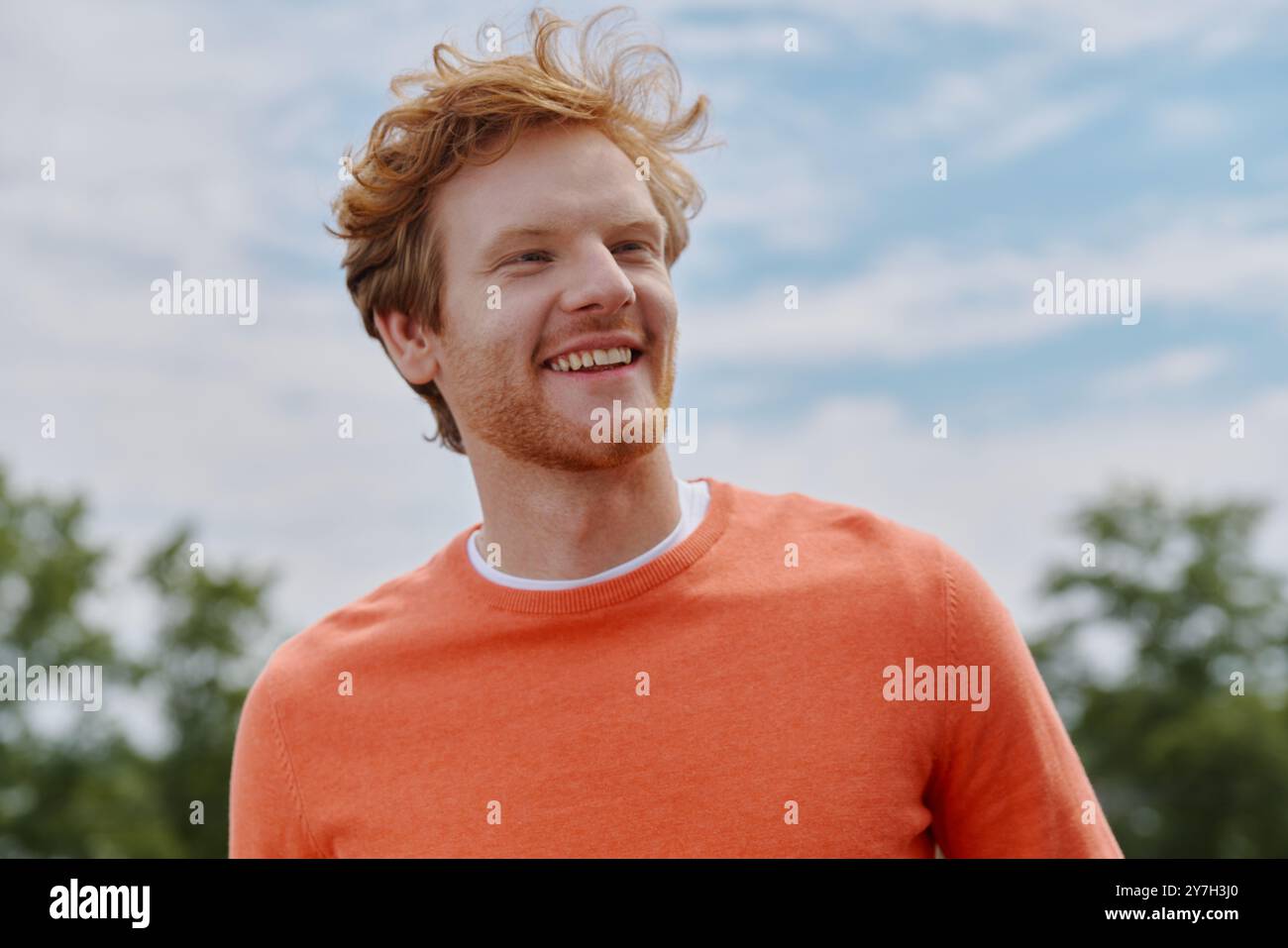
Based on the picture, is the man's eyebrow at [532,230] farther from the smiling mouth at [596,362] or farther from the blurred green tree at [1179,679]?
the blurred green tree at [1179,679]

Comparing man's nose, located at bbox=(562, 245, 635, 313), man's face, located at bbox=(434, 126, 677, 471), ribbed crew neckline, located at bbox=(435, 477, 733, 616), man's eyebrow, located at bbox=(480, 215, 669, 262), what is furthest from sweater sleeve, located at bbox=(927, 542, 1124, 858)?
man's eyebrow, located at bbox=(480, 215, 669, 262)

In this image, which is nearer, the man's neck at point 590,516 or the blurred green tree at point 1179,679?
the man's neck at point 590,516

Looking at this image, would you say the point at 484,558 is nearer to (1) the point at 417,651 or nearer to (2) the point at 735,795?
(1) the point at 417,651

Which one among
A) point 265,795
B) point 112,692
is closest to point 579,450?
point 265,795

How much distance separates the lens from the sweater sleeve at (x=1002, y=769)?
12.1 feet

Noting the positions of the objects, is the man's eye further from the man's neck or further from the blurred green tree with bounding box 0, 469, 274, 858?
the blurred green tree with bounding box 0, 469, 274, 858

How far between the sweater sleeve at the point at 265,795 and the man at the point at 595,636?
0.03 ft

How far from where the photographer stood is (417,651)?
408 centimetres

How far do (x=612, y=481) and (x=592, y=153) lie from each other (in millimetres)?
960

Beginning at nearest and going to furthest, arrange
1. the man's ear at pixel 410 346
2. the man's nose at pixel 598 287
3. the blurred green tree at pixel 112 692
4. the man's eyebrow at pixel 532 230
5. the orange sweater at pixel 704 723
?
the orange sweater at pixel 704 723 < the man's nose at pixel 598 287 < the man's eyebrow at pixel 532 230 < the man's ear at pixel 410 346 < the blurred green tree at pixel 112 692

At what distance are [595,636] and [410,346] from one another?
1.30 meters

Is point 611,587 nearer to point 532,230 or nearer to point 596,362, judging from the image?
point 596,362

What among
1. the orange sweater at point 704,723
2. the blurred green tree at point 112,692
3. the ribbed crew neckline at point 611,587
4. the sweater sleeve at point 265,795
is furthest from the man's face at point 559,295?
the blurred green tree at point 112,692

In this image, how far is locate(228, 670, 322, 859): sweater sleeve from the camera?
4.03m
